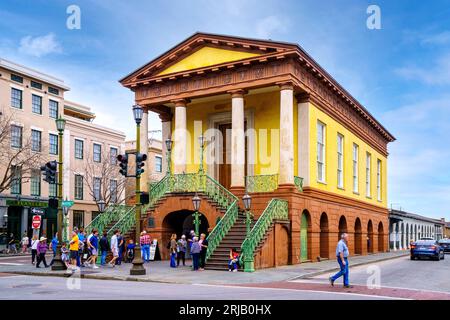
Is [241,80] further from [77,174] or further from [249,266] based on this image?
[77,174]

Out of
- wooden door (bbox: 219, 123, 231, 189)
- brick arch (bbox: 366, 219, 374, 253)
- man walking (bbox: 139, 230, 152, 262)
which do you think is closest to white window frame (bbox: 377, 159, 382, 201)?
brick arch (bbox: 366, 219, 374, 253)

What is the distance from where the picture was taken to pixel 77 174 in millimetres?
51812

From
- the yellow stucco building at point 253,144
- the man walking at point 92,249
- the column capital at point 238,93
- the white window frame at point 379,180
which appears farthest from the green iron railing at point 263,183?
the white window frame at point 379,180

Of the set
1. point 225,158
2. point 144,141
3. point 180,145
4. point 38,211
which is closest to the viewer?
point 180,145

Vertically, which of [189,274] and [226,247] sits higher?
[226,247]

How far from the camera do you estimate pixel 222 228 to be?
23.5 meters

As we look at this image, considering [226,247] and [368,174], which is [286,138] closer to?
[226,247]

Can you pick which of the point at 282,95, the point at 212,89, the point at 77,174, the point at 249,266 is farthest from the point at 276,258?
the point at 77,174

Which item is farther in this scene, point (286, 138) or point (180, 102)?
point (180, 102)

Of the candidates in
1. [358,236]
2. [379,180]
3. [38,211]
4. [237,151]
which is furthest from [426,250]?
[38,211]

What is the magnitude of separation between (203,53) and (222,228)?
10.6m

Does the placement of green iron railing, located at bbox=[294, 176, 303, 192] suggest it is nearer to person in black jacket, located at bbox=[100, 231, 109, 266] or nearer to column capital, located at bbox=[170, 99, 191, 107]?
column capital, located at bbox=[170, 99, 191, 107]

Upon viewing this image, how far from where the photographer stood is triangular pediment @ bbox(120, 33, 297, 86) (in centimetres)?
2691

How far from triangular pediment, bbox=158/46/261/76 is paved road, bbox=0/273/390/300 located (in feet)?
46.2
